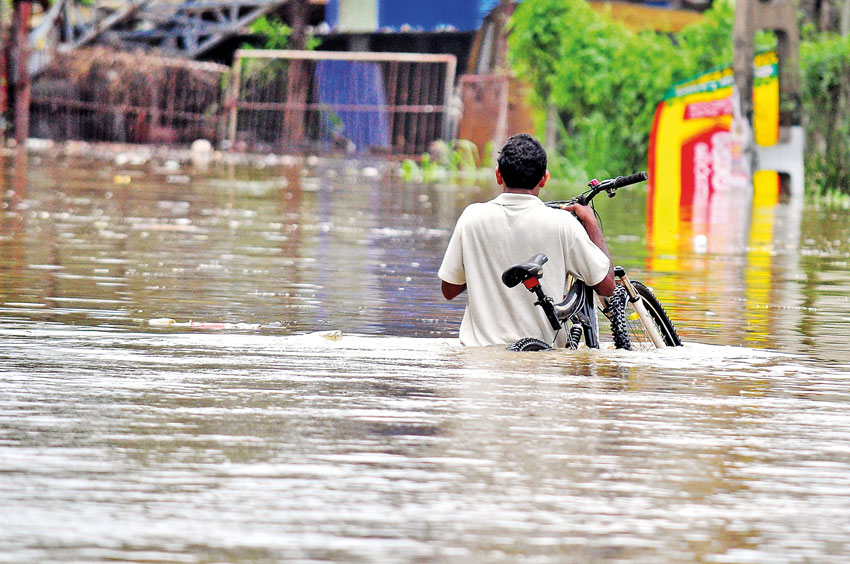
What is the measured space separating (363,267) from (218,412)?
637 cm

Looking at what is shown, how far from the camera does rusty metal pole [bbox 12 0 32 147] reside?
34.7 meters

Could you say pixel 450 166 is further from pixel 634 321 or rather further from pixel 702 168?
pixel 634 321

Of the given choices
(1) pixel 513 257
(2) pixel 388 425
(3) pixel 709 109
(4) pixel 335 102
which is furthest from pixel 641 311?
(4) pixel 335 102

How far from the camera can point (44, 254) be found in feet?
38.5

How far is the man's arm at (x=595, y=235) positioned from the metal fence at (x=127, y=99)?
31.4 m

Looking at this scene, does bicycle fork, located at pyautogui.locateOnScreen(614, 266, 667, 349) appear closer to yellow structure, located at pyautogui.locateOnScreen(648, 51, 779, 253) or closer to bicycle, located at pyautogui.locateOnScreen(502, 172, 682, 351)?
bicycle, located at pyautogui.locateOnScreen(502, 172, 682, 351)

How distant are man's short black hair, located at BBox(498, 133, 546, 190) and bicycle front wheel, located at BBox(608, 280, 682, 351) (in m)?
0.91

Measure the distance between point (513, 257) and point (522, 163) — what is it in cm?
37

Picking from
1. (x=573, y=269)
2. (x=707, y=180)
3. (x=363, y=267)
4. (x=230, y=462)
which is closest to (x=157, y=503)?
(x=230, y=462)

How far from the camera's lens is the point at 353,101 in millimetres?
40562

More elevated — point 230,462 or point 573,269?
point 573,269

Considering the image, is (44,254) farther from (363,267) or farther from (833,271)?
(833,271)

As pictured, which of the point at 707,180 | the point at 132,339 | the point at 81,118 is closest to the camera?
the point at 132,339

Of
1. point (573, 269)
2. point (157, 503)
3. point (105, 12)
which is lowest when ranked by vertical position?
point (157, 503)
